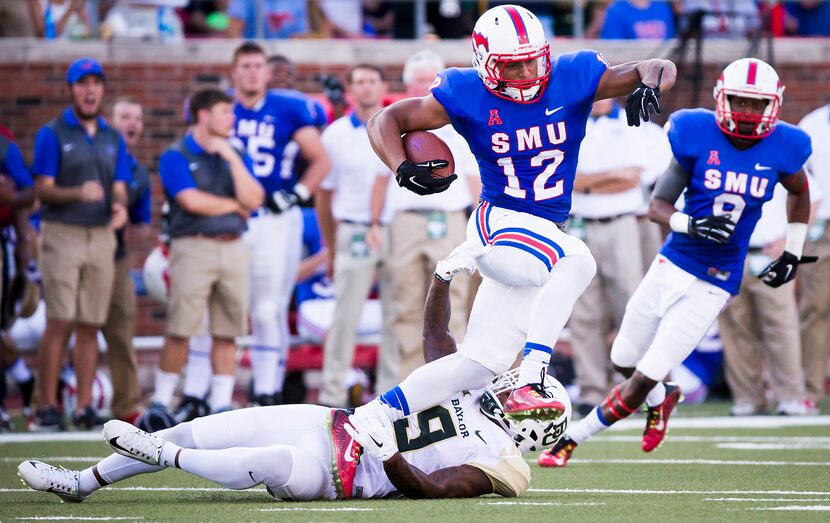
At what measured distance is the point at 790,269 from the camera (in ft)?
22.3

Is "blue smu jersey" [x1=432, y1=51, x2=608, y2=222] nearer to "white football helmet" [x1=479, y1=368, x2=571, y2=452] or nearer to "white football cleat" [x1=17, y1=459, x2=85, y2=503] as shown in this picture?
"white football helmet" [x1=479, y1=368, x2=571, y2=452]

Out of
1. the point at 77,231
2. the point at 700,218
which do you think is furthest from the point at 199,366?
the point at 700,218

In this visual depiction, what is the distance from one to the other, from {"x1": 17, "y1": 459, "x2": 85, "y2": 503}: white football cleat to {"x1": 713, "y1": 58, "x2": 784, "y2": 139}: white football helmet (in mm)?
3448

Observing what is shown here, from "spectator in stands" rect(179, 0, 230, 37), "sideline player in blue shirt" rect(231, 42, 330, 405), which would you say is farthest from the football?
"spectator in stands" rect(179, 0, 230, 37)

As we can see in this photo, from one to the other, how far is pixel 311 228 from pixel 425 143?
17.1 ft

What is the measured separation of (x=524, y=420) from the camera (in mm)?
4988

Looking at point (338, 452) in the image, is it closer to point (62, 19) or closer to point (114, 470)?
point (114, 470)

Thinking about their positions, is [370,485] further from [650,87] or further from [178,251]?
[178,251]

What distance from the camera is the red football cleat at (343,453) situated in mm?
5000

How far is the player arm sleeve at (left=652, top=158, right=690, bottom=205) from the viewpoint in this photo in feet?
22.3

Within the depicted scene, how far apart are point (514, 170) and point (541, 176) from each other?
11 centimetres

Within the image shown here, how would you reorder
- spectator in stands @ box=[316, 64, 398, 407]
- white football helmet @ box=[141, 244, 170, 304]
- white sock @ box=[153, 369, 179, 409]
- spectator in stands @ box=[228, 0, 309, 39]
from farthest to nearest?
spectator in stands @ box=[228, 0, 309, 39] → white football helmet @ box=[141, 244, 170, 304] → spectator in stands @ box=[316, 64, 398, 407] → white sock @ box=[153, 369, 179, 409]

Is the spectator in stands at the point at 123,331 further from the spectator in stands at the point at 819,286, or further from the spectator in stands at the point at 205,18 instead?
the spectator in stands at the point at 819,286

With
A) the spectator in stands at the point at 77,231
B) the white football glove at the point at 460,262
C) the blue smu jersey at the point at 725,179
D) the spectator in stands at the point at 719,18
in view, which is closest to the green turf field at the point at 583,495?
the white football glove at the point at 460,262
